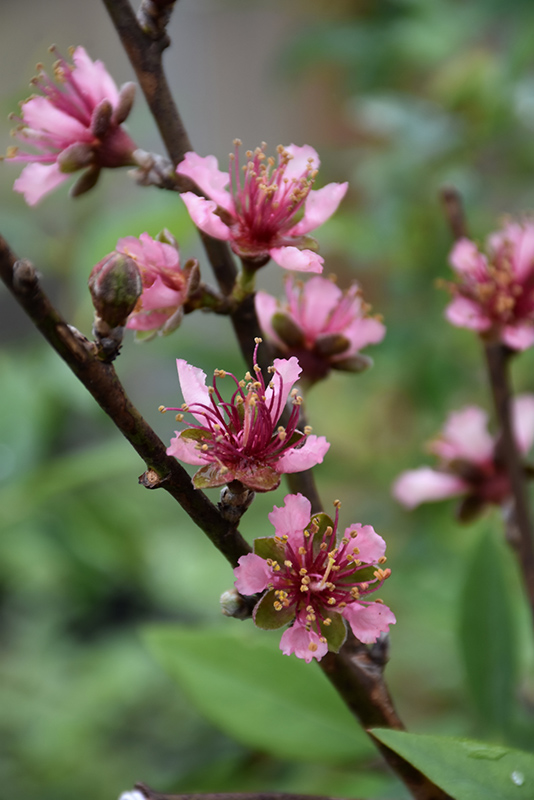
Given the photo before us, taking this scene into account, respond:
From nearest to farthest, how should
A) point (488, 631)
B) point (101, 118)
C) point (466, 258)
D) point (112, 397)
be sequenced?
point (112, 397)
point (101, 118)
point (466, 258)
point (488, 631)

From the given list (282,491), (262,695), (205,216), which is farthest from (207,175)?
(282,491)

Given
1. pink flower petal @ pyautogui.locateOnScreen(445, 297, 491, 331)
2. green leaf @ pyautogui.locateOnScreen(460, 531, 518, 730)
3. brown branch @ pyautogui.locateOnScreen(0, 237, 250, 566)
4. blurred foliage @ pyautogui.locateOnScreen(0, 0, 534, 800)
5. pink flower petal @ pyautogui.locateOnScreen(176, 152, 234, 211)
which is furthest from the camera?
blurred foliage @ pyautogui.locateOnScreen(0, 0, 534, 800)

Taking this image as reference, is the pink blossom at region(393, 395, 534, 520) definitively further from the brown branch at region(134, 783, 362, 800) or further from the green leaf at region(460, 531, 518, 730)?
the brown branch at region(134, 783, 362, 800)

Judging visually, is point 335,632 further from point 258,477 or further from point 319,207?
point 319,207

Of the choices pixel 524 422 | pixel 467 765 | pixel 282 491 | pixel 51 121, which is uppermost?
pixel 51 121

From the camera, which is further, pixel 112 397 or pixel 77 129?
pixel 77 129

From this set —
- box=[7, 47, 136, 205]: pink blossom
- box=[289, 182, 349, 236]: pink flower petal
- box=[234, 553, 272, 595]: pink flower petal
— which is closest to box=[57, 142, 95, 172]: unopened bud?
box=[7, 47, 136, 205]: pink blossom
